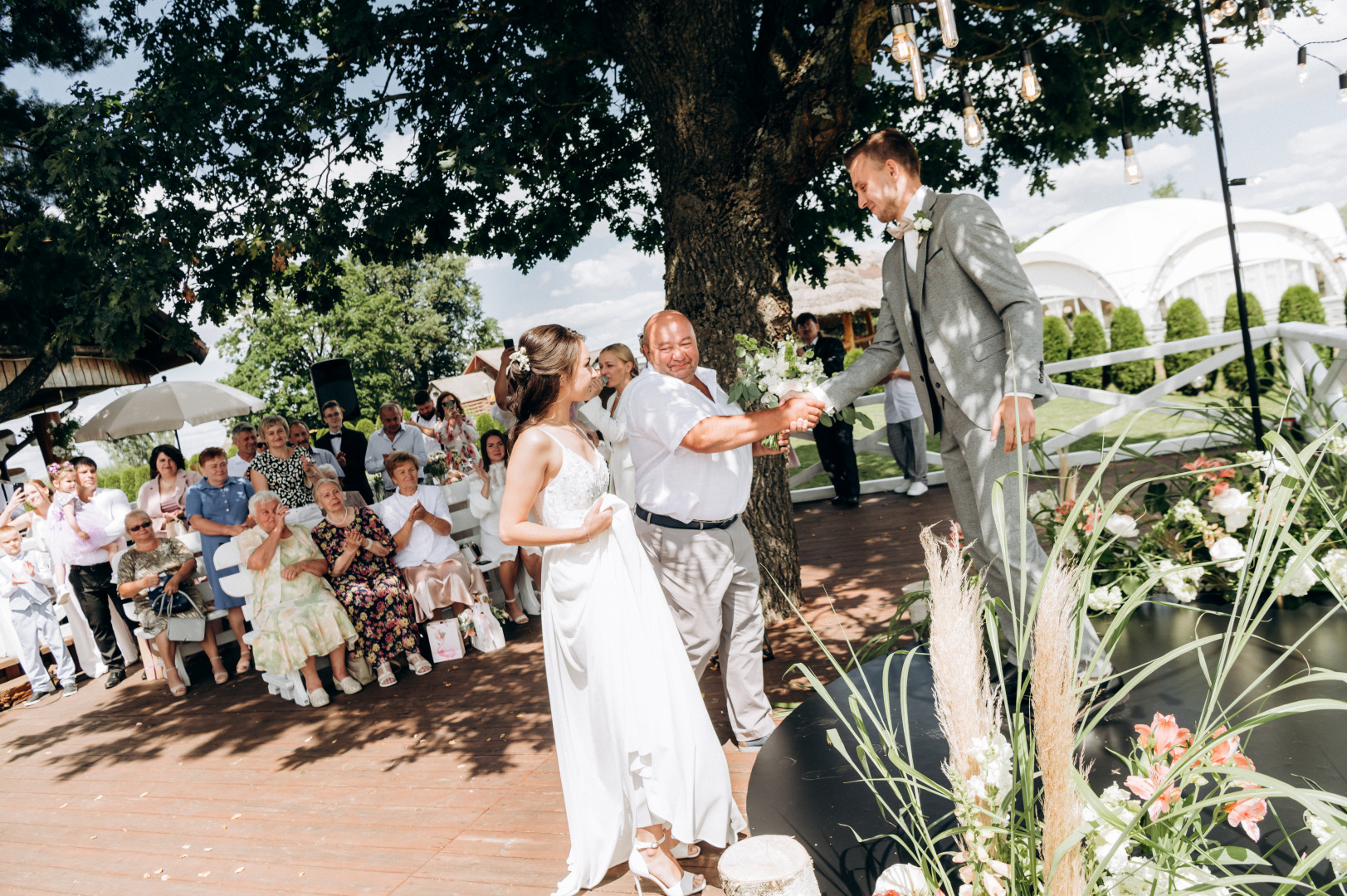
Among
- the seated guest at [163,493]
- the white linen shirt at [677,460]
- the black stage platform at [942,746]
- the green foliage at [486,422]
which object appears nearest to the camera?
the black stage platform at [942,746]

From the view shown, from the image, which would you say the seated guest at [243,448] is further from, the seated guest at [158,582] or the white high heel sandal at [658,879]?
the white high heel sandal at [658,879]

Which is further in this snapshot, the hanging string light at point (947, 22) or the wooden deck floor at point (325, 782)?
the hanging string light at point (947, 22)

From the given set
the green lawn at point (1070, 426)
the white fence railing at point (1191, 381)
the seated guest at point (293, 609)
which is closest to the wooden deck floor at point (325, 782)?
the seated guest at point (293, 609)

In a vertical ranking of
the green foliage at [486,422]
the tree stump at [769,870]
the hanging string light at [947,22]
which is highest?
the hanging string light at [947,22]

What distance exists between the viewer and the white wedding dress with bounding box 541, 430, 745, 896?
295 cm

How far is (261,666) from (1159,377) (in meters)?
17.7

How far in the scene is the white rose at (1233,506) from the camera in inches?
147

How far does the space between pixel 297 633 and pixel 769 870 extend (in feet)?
15.7

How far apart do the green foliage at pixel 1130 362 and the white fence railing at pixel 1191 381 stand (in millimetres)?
7774

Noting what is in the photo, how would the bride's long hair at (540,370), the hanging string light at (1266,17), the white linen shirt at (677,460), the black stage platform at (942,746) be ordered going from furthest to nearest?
the hanging string light at (1266,17), the white linen shirt at (677,460), the bride's long hair at (540,370), the black stage platform at (942,746)

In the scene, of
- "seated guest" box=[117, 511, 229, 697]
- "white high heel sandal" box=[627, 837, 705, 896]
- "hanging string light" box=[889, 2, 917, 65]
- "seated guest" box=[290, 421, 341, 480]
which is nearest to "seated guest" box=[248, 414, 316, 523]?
"seated guest" box=[290, 421, 341, 480]

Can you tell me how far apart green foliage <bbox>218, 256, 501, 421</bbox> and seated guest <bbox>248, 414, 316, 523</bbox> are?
30985 millimetres

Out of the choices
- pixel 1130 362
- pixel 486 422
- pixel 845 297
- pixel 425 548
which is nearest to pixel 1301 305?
pixel 1130 362

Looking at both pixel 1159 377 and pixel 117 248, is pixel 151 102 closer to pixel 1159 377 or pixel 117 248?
pixel 117 248
